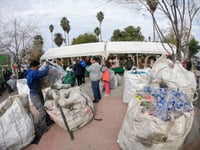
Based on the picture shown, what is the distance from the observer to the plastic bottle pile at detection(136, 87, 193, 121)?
2551mm

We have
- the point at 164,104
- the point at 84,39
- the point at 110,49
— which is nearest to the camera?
the point at 164,104

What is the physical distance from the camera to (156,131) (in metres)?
2.41

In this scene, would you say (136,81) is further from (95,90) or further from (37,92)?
(37,92)

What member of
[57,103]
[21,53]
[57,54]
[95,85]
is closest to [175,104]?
[57,103]

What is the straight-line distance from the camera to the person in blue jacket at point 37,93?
3988mm

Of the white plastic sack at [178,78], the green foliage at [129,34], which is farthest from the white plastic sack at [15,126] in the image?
the green foliage at [129,34]

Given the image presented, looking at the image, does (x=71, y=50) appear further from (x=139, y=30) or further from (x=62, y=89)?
(x=139, y=30)

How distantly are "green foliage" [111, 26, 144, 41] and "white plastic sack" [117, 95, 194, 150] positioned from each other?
32.7 m

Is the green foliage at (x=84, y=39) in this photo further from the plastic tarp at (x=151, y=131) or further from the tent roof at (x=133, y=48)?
the plastic tarp at (x=151, y=131)

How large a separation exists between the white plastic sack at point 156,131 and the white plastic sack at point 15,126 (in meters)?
1.77

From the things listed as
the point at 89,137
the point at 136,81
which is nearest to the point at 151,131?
the point at 89,137

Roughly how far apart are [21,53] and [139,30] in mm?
26246

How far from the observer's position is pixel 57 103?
12.5 feet

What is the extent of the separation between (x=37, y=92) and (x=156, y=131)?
2608 millimetres
